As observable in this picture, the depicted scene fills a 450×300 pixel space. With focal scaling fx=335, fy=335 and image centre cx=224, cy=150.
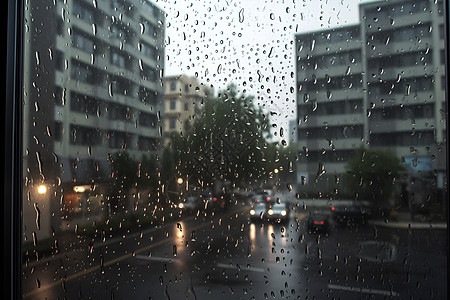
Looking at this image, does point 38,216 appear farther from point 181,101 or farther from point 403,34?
point 403,34

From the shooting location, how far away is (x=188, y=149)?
3.76 feet

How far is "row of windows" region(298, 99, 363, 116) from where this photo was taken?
0.96 metres

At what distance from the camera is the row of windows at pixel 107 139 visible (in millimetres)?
1193

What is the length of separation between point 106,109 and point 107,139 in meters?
0.11

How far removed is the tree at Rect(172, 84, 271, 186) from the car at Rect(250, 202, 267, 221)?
9 centimetres

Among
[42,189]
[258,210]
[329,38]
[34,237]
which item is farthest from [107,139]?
[329,38]

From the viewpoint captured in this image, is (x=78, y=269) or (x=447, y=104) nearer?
(x=447, y=104)

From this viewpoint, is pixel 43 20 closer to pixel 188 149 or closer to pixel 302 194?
pixel 188 149

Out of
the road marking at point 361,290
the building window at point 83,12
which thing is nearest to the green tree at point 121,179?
the building window at point 83,12

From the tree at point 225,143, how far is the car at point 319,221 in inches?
7.5

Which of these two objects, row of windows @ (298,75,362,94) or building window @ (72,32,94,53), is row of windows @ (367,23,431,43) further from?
building window @ (72,32,94,53)

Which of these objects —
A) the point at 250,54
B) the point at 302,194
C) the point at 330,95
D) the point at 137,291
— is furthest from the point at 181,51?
the point at 137,291

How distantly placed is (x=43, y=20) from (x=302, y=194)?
1.18 metres

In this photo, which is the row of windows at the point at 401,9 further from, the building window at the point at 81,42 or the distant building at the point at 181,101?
the building window at the point at 81,42
